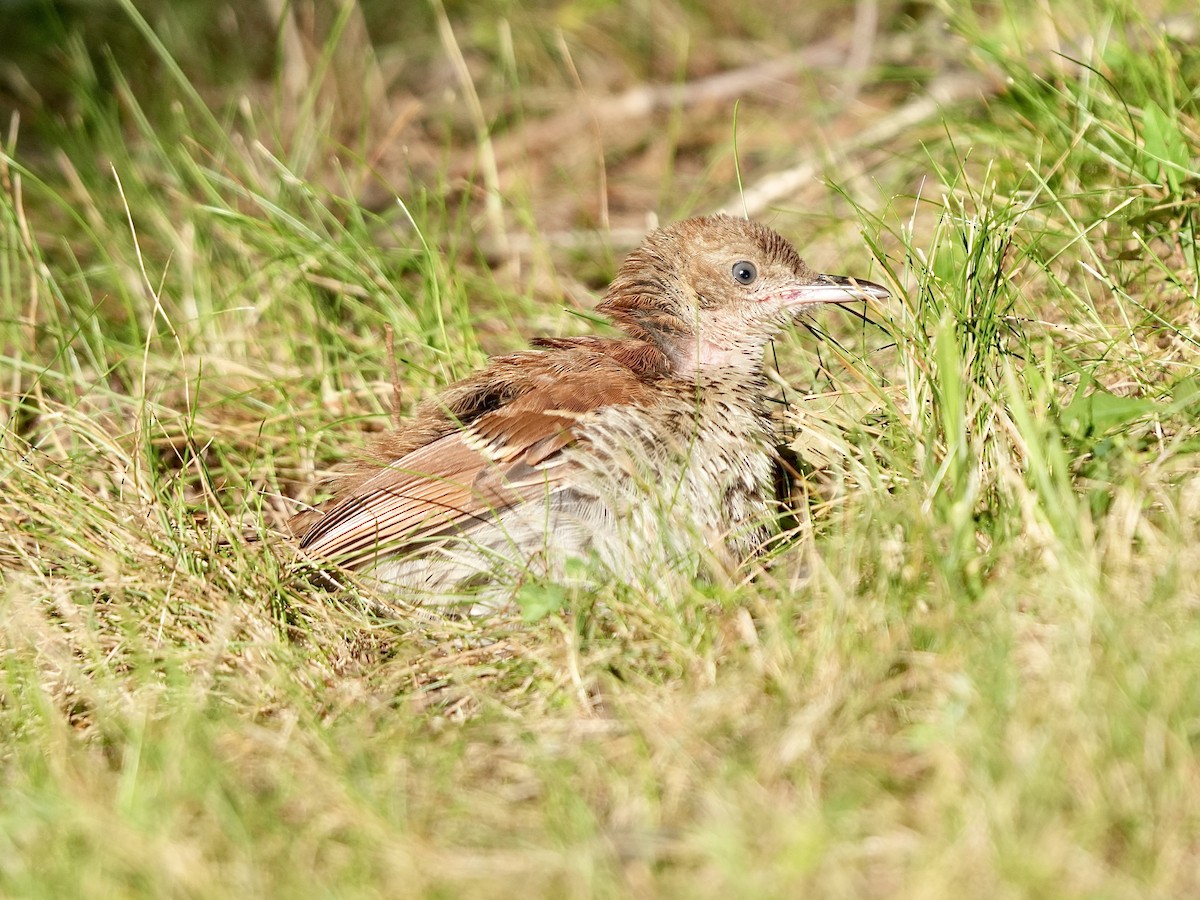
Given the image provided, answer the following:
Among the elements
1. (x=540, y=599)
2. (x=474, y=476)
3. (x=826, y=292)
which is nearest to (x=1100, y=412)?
(x=826, y=292)

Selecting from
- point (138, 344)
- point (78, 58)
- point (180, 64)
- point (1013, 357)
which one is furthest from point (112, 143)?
point (1013, 357)

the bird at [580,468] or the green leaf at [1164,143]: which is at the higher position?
the green leaf at [1164,143]

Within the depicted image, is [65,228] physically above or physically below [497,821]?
above

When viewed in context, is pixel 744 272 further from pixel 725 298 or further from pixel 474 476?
pixel 474 476

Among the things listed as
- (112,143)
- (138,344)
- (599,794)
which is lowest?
(599,794)

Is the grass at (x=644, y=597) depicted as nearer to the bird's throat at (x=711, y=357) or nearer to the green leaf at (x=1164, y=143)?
the green leaf at (x=1164, y=143)

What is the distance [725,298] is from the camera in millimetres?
4473

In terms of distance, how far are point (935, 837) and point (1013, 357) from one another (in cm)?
204

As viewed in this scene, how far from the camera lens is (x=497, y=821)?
8.79 ft

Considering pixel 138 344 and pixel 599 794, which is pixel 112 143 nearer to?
pixel 138 344

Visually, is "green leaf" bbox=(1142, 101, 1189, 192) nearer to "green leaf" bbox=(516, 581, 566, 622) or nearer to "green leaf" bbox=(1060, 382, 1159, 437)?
"green leaf" bbox=(1060, 382, 1159, 437)

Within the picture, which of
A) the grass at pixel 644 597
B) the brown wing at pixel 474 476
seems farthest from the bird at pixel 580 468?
the grass at pixel 644 597

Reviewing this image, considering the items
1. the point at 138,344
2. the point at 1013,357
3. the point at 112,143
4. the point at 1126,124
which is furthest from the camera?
the point at 112,143

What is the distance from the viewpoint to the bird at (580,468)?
3834 mm
